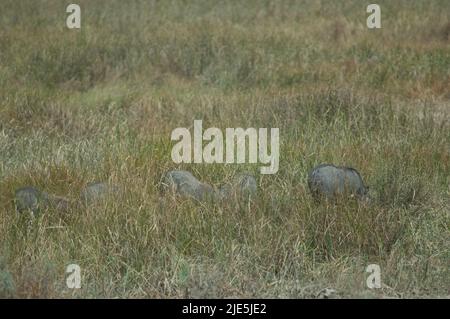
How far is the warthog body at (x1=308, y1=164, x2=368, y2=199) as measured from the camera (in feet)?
16.3

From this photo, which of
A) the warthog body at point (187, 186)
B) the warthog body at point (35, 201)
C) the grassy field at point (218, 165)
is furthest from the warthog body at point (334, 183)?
the warthog body at point (35, 201)

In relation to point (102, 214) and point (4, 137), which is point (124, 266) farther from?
point (4, 137)

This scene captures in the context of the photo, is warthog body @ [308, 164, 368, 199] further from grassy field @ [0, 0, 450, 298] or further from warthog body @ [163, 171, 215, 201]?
warthog body @ [163, 171, 215, 201]

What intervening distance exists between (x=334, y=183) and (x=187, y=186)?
3.03 feet

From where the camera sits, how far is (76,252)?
14.5 ft

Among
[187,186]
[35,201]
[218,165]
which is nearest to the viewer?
[35,201]

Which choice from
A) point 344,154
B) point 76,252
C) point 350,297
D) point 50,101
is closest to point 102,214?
point 76,252

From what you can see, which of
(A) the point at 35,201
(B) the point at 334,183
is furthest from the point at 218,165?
(A) the point at 35,201

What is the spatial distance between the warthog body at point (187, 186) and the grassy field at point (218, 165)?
0.10 m

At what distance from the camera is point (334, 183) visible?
5.01 m

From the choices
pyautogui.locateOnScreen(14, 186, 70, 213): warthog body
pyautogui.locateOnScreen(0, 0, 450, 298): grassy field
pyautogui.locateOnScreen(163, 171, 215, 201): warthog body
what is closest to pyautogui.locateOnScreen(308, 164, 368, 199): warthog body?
pyautogui.locateOnScreen(0, 0, 450, 298): grassy field

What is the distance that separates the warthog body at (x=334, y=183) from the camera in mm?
4953

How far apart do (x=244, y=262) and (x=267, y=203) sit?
0.69 metres

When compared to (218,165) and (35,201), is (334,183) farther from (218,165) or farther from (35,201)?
(35,201)
